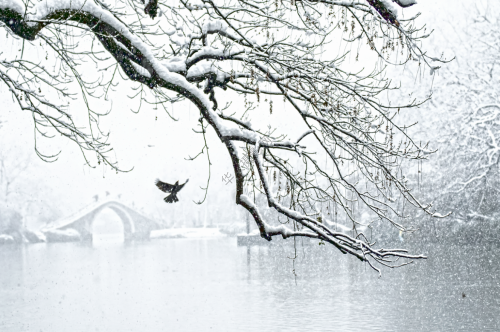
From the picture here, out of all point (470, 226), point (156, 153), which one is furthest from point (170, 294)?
point (156, 153)

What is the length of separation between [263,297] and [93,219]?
166 ft

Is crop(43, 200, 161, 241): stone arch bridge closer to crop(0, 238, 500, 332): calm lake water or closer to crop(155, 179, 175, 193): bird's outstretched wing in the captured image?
crop(0, 238, 500, 332): calm lake water

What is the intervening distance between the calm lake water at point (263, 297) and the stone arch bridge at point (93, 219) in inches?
1340

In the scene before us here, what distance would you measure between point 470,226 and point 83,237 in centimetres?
4799

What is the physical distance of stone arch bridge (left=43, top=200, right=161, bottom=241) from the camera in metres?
63.4

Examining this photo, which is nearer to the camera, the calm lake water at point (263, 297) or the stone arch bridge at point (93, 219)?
the calm lake water at point (263, 297)

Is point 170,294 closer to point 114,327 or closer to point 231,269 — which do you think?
point 114,327

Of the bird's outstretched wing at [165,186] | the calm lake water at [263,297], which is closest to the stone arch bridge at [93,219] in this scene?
the calm lake water at [263,297]

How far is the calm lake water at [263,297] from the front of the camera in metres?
14.2

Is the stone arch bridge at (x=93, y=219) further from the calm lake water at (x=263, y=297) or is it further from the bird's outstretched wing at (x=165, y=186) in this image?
the bird's outstretched wing at (x=165, y=186)

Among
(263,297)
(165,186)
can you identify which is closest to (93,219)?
(263,297)

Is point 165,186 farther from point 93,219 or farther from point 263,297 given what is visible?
point 93,219

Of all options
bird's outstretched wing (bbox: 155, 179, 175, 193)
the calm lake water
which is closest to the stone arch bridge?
the calm lake water

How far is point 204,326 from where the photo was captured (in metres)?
14.2
